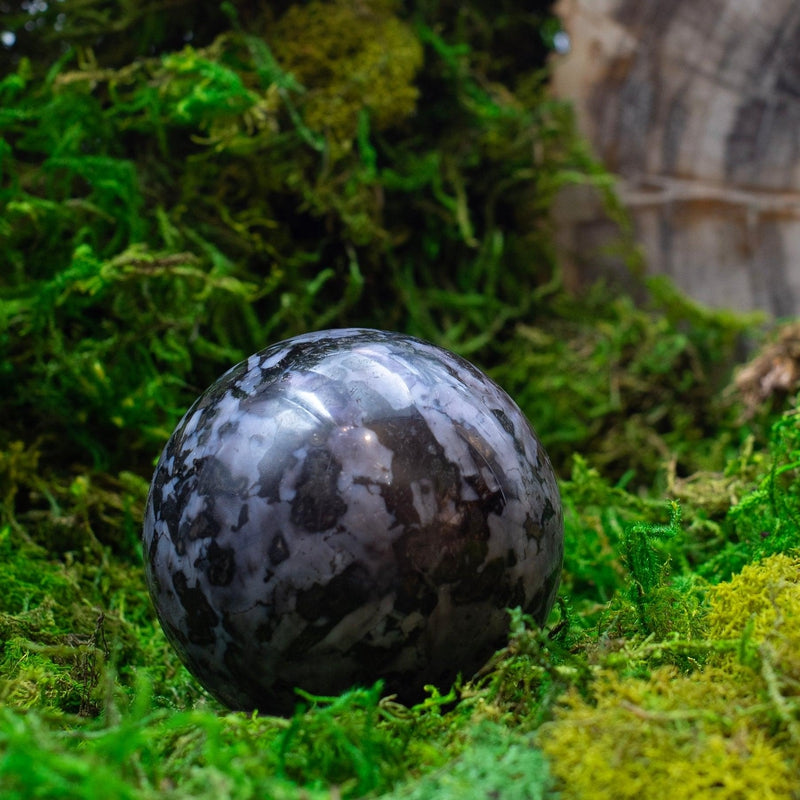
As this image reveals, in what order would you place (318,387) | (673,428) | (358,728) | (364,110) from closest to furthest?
(358,728)
(318,387)
(364,110)
(673,428)

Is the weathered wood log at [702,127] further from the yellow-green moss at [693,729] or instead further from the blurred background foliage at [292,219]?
the yellow-green moss at [693,729]

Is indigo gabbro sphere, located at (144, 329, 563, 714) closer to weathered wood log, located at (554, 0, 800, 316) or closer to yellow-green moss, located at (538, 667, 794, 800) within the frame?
yellow-green moss, located at (538, 667, 794, 800)

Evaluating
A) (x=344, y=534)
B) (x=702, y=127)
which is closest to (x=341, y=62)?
(x=702, y=127)

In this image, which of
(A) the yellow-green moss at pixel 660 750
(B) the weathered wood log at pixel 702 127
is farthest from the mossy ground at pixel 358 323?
(B) the weathered wood log at pixel 702 127

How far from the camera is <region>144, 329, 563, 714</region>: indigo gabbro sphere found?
96cm

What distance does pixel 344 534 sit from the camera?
0.95m

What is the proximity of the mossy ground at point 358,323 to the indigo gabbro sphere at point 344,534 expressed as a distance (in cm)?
6

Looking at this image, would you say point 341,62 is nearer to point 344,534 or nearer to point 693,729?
point 344,534

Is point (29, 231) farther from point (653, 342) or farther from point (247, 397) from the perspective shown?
point (653, 342)

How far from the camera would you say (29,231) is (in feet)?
5.94

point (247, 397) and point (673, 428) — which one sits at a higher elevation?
point (247, 397)

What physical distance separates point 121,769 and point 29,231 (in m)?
1.38

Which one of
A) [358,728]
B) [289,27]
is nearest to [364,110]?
[289,27]

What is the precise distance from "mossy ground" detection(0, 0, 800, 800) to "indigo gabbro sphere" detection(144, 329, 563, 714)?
6 cm
